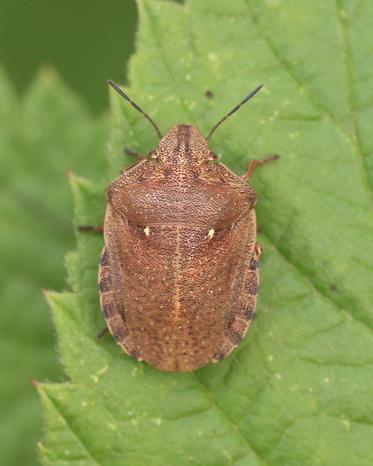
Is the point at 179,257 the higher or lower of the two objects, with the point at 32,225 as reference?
higher

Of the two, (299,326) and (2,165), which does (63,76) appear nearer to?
(2,165)

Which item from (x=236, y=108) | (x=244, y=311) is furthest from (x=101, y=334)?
(x=236, y=108)

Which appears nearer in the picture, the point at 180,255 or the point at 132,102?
the point at 180,255

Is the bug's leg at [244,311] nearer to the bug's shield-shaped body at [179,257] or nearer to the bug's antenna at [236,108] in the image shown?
the bug's shield-shaped body at [179,257]

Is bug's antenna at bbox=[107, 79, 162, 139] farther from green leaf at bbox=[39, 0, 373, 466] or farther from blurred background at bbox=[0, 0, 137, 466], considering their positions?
blurred background at bbox=[0, 0, 137, 466]

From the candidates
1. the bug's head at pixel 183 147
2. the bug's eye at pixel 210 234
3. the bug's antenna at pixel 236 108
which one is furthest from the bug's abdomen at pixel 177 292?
the bug's antenna at pixel 236 108

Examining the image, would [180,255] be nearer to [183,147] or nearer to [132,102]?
[183,147]
